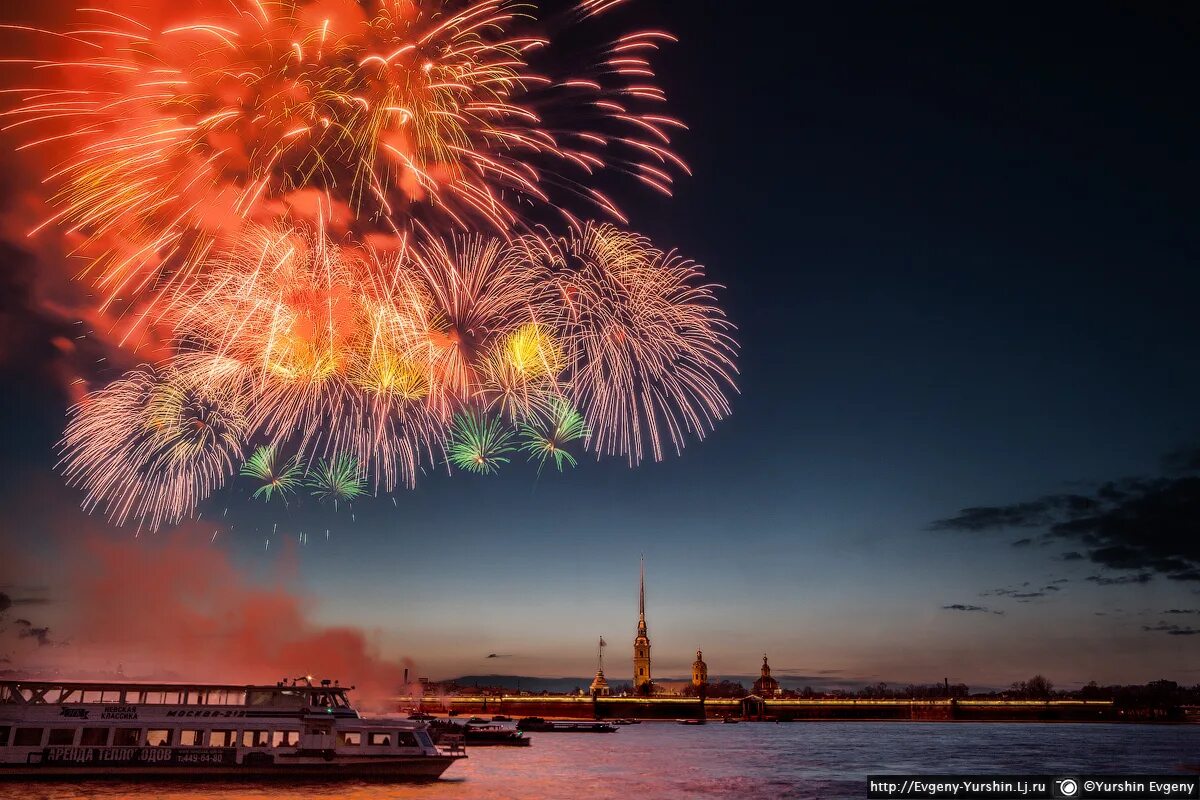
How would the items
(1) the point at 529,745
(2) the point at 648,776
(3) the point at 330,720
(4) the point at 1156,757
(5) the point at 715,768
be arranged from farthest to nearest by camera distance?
(1) the point at 529,745 < (4) the point at 1156,757 < (5) the point at 715,768 < (2) the point at 648,776 < (3) the point at 330,720

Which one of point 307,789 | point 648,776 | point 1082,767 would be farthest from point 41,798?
A: point 1082,767

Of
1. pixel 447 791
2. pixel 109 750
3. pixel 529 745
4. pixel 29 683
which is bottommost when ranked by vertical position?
pixel 529 745

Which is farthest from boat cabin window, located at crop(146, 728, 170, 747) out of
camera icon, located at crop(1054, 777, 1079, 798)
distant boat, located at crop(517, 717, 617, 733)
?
distant boat, located at crop(517, 717, 617, 733)

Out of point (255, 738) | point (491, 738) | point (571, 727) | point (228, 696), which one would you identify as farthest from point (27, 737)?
point (571, 727)

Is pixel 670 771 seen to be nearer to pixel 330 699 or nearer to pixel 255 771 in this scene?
pixel 330 699

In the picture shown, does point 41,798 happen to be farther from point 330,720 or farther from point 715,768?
point 715,768

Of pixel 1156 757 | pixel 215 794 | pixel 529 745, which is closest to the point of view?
pixel 215 794

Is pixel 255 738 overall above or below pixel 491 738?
above
